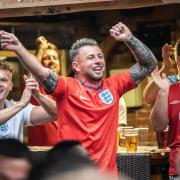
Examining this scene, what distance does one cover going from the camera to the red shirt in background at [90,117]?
4.95 m

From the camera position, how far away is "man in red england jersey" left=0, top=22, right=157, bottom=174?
194 inches

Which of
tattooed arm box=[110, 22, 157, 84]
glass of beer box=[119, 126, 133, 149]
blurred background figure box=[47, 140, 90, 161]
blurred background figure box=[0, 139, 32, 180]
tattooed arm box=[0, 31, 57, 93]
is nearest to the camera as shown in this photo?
blurred background figure box=[47, 140, 90, 161]

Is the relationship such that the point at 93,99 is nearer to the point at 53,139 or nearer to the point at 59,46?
the point at 53,139

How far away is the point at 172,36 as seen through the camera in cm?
1001

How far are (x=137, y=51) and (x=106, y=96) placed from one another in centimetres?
46

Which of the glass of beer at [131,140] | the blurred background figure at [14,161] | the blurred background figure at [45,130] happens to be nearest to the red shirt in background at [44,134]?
the blurred background figure at [45,130]

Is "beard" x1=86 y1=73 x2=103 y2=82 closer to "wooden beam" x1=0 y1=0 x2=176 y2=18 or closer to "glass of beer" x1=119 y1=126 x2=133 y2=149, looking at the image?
"glass of beer" x1=119 y1=126 x2=133 y2=149

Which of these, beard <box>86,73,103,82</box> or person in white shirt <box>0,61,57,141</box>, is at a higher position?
beard <box>86,73,103,82</box>

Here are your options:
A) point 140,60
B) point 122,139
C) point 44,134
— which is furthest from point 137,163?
point 140,60

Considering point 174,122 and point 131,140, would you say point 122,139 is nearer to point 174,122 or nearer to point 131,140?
point 131,140

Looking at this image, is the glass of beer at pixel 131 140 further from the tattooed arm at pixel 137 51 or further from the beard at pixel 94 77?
the beard at pixel 94 77

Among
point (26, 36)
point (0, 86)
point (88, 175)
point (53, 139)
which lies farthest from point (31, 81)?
point (26, 36)

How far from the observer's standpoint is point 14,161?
10.8 feet

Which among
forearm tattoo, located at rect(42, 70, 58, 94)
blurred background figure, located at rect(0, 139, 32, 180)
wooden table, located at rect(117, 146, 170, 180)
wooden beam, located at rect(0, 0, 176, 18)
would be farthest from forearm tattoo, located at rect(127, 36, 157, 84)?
blurred background figure, located at rect(0, 139, 32, 180)
